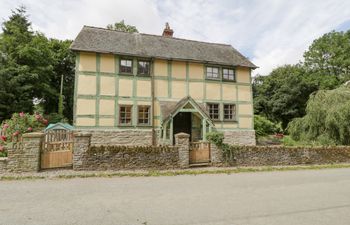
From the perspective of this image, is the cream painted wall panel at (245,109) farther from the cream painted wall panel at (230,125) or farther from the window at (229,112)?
the cream painted wall panel at (230,125)

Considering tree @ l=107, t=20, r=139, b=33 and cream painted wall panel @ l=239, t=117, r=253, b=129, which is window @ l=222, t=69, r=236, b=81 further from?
tree @ l=107, t=20, r=139, b=33

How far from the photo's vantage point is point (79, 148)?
865 cm

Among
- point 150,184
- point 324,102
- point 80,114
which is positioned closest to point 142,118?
point 80,114

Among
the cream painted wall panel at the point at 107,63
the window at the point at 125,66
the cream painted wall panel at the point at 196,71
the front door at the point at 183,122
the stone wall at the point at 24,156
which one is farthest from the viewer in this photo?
the cream painted wall panel at the point at 196,71

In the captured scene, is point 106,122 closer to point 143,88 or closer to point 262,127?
point 143,88

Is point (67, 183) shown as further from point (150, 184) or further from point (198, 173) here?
point (198, 173)

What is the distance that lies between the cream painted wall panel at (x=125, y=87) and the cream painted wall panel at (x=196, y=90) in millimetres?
4380

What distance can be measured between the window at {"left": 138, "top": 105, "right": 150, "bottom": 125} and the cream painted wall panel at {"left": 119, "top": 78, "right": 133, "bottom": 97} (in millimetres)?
1245

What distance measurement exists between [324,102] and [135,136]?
13.9 meters

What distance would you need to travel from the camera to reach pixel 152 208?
16.2 feet

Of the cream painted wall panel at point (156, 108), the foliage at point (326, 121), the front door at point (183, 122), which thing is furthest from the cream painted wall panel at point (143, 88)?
the foliage at point (326, 121)

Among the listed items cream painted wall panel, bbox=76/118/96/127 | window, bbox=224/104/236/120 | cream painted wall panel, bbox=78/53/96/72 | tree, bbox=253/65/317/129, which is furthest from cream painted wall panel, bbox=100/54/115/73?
tree, bbox=253/65/317/129

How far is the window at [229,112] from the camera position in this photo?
53.0 ft

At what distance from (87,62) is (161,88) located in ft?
16.9
